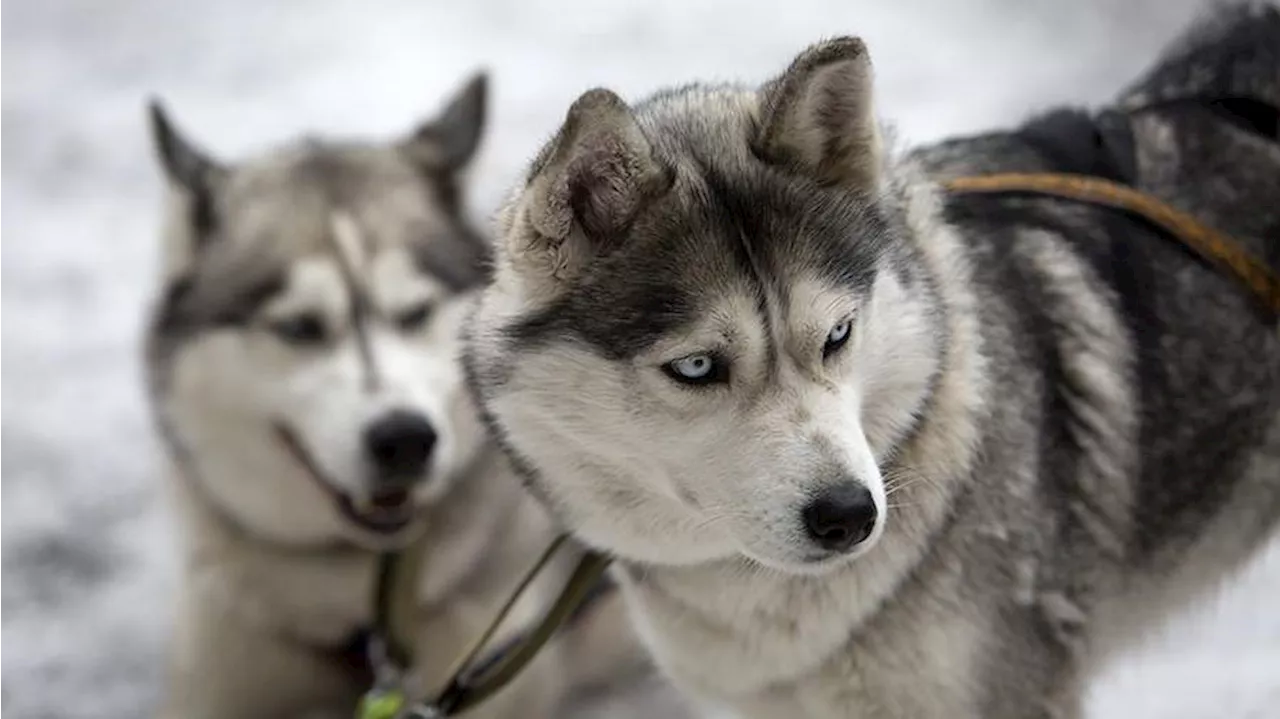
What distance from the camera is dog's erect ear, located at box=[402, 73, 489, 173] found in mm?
3340

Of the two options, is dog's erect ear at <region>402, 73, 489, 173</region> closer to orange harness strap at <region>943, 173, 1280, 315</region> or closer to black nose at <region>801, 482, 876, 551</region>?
orange harness strap at <region>943, 173, 1280, 315</region>

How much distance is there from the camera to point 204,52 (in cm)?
620

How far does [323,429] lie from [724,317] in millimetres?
1352

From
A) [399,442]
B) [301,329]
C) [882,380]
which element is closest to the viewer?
[882,380]

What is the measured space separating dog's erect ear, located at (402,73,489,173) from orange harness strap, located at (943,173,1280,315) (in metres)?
1.28

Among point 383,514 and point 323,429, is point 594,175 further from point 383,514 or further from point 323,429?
point 383,514

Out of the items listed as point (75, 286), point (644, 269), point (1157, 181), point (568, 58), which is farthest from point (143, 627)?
point (568, 58)

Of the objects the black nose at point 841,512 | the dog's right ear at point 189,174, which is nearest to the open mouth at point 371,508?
the dog's right ear at point 189,174

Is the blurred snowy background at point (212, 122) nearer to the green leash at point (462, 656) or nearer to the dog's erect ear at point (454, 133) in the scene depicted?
the dog's erect ear at point (454, 133)

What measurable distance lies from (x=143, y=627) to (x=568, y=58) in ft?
9.55

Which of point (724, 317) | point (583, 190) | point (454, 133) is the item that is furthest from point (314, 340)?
point (724, 317)

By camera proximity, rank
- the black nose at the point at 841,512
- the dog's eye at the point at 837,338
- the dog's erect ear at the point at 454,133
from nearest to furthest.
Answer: the black nose at the point at 841,512 → the dog's eye at the point at 837,338 → the dog's erect ear at the point at 454,133

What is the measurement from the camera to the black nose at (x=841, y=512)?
176cm

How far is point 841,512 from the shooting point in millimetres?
1768
